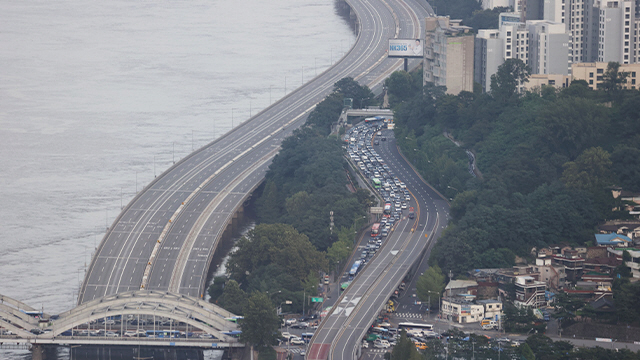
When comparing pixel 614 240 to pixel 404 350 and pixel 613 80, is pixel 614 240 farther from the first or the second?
pixel 404 350

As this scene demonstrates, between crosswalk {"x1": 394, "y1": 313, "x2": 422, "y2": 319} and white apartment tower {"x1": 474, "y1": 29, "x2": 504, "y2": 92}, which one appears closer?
crosswalk {"x1": 394, "y1": 313, "x2": 422, "y2": 319}

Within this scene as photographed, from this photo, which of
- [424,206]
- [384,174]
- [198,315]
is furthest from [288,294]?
[384,174]

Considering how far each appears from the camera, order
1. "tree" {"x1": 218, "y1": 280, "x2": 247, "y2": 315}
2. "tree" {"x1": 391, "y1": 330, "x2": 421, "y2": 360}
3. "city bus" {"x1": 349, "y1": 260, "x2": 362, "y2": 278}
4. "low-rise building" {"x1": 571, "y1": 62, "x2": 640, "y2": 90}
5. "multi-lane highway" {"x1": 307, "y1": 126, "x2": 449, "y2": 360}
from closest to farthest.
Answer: "tree" {"x1": 391, "y1": 330, "x2": 421, "y2": 360} < "multi-lane highway" {"x1": 307, "y1": 126, "x2": 449, "y2": 360} < "tree" {"x1": 218, "y1": 280, "x2": 247, "y2": 315} < "city bus" {"x1": 349, "y1": 260, "x2": 362, "y2": 278} < "low-rise building" {"x1": 571, "y1": 62, "x2": 640, "y2": 90}

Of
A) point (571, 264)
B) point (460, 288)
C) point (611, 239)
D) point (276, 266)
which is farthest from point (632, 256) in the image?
point (276, 266)

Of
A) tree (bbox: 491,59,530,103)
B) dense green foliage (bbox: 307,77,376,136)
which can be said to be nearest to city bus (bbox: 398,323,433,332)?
tree (bbox: 491,59,530,103)

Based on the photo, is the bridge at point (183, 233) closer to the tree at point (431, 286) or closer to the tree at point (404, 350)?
the tree at point (404, 350)

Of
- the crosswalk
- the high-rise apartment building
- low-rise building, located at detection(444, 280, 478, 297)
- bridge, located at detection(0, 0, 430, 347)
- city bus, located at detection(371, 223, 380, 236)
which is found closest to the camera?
bridge, located at detection(0, 0, 430, 347)

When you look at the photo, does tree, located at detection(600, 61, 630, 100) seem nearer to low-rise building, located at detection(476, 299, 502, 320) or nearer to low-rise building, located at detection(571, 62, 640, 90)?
low-rise building, located at detection(571, 62, 640, 90)

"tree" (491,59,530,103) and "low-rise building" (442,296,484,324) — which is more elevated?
"tree" (491,59,530,103)
